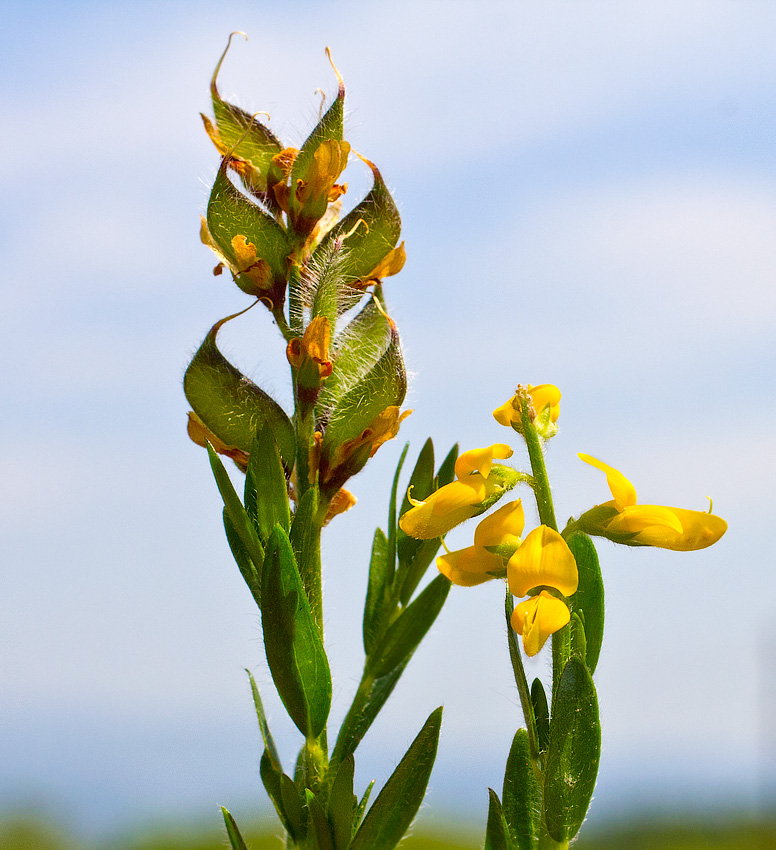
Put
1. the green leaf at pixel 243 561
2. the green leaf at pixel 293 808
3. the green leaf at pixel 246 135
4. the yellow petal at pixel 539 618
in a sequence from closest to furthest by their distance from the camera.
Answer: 1. the yellow petal at pixel 539 618
2. the green leaf at pixel 293 808
3. the green leaf at pixel 243 561
4. the green leaf at pixel 246 135

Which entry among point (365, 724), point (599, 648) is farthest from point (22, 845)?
point (599, 648)

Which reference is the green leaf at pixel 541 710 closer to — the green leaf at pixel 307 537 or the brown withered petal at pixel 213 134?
the green leaf at pixel 307 537

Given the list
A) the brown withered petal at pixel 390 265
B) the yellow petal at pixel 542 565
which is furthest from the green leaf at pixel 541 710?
the brown withered petal at pixel 390 265

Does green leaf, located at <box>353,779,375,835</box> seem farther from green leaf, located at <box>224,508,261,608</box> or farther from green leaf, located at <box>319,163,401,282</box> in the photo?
green leaf, located at <box>319,163,401,282</box>

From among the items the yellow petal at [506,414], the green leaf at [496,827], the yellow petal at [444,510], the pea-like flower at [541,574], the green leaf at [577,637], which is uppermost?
the yellow petal at [506,414]

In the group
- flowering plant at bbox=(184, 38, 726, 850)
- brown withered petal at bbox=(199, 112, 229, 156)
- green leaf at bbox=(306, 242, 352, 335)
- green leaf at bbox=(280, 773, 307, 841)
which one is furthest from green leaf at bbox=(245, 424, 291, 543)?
brown withered petal at bbox=(199, 112, 229, 156)

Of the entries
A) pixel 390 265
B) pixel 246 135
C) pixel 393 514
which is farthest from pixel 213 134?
pixel 393 514

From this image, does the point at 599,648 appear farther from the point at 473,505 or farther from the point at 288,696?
the point at 288,696
